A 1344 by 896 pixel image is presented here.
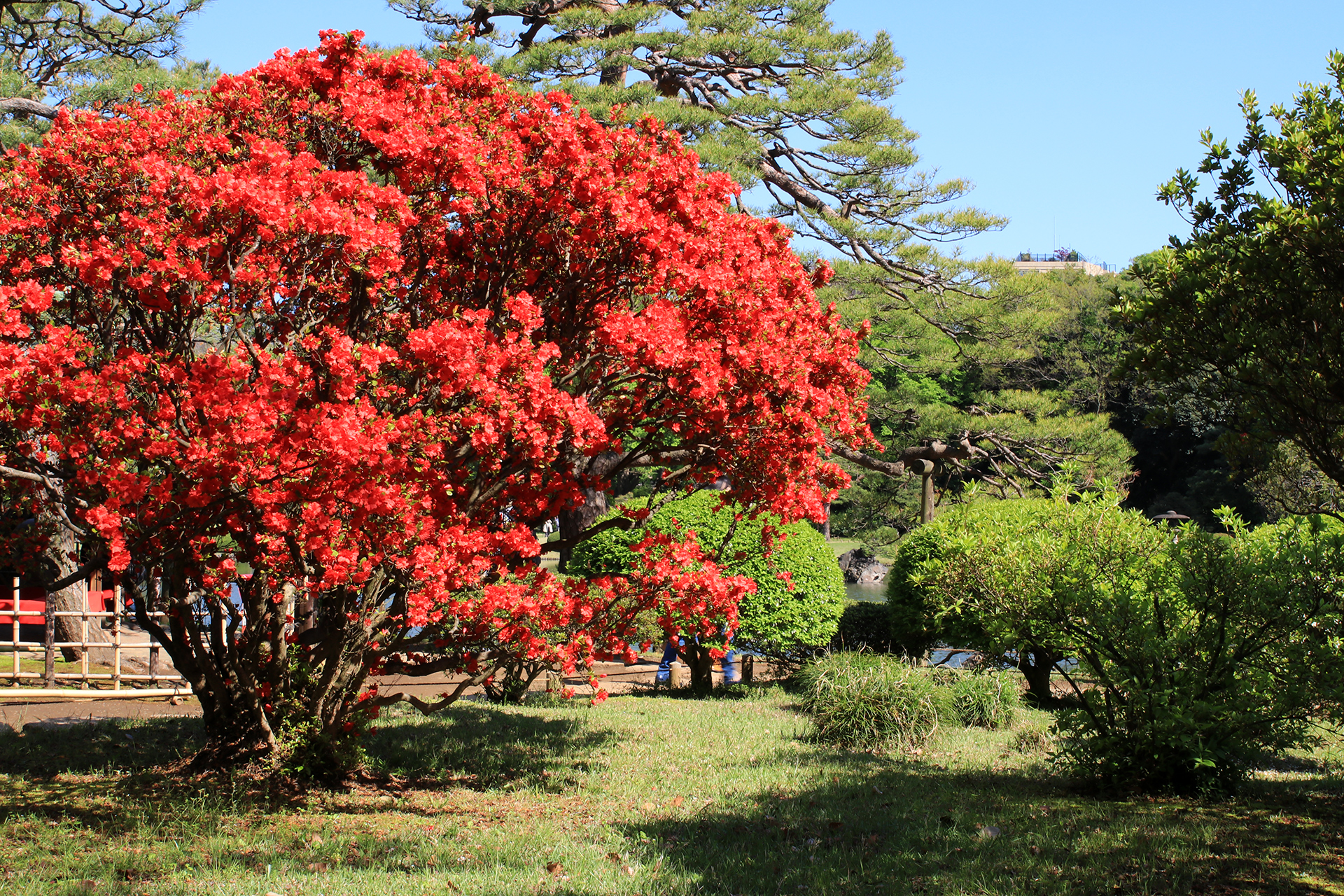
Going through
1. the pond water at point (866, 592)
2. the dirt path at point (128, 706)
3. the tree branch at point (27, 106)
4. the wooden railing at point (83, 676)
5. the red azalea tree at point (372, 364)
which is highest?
the tree branch at point (27, 106)

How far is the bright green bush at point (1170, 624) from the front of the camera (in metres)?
5.60

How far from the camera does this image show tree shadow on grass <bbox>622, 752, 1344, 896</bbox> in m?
4.67

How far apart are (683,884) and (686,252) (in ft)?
11.2

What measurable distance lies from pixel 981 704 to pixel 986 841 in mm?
4152

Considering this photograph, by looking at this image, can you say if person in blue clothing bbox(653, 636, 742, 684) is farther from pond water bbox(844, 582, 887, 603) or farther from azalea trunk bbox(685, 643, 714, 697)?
pond water bbox(844, 582, 887, 603)

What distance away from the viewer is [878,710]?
852 cm

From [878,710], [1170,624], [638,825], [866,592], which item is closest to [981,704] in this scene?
[878,710]

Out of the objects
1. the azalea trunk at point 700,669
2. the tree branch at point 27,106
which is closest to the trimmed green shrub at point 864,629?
the azalea trunk at point 700,669

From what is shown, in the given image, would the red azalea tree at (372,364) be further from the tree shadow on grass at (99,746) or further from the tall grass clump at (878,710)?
the tall grass clump at (878,710)

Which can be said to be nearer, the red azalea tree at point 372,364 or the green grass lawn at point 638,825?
the green grass lawn at point 638,825

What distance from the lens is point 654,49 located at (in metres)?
15.1

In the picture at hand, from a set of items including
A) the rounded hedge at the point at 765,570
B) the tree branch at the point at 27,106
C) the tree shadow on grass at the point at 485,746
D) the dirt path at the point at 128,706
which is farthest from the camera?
the tree branch at the point at 27,106

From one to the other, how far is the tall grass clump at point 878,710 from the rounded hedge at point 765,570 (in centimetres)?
272

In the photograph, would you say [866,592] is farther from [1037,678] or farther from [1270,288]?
[1270,288]
